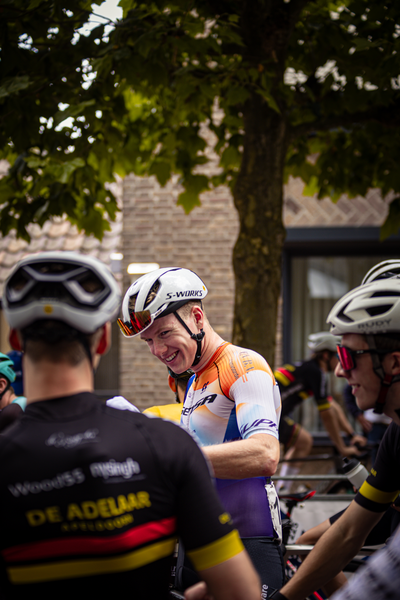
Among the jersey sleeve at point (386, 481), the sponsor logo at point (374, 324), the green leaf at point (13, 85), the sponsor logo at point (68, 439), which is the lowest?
the jersey sleeve at point (386, 481)

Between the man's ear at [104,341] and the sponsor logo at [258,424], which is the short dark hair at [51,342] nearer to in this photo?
the man's ear at [104,341]

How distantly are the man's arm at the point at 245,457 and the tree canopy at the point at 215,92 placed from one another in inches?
86.3

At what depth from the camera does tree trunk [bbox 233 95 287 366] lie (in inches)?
164

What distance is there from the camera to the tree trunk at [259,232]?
4.17 m

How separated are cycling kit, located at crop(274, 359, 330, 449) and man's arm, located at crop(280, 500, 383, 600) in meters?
4.49

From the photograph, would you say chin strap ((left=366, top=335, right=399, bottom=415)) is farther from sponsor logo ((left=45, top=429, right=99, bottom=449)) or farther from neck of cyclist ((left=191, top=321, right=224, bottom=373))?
sponsor logo ((left=45, top=429, right=99, bottom=449))

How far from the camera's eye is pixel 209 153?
27.0ft

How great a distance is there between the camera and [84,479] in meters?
1.17

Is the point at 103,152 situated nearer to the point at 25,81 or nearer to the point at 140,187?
the point at 25,81

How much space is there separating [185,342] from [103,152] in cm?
276

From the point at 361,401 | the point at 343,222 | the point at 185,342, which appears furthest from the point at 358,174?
the point at 361,401

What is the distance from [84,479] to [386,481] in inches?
52.2

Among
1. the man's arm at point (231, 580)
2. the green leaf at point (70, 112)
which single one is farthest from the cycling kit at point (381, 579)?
the green leaf at point (70, 112)

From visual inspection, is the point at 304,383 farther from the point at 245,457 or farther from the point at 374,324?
the point at 374,324
